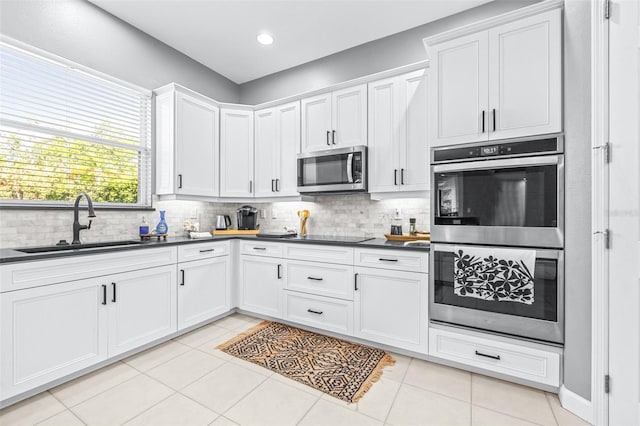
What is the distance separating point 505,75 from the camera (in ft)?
6.67

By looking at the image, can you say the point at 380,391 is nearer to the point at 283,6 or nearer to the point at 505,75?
the point at 505,75

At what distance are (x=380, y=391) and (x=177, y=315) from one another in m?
1.85

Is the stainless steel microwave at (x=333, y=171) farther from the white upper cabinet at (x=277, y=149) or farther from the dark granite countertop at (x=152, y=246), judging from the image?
the dark granite countertop at (x=152, y=246)

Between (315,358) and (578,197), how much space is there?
6.79 ft

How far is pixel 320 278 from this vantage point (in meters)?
2.79

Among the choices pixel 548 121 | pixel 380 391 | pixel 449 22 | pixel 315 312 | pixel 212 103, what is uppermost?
pixel 449 22

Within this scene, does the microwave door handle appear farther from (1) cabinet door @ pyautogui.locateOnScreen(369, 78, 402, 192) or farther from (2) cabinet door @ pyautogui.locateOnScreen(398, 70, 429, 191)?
(2) cabinet door @ pyautogui.locateOnScreen(398, 70, 429, 191)

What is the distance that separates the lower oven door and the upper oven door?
108 millimetres

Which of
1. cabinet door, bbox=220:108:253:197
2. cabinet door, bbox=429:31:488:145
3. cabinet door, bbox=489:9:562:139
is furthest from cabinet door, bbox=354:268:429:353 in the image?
cabinet door, bbox=220:108:253:197

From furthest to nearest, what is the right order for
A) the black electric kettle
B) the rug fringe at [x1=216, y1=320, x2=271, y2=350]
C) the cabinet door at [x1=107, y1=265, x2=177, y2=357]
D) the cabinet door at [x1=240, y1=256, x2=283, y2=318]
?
the black electric kettle → the cabinet door at [x1=240, y1=256, x2=283, y2=318] → the rug fringe at [x1=216, y1=320, x2=271, y2=350] → the cabinet door at [x1=107, y1=265, x2=177, y2=357]

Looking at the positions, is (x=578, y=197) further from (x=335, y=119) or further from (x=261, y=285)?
(x=261, y=285)

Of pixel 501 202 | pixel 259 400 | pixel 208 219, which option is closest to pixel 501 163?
pixel 501 202

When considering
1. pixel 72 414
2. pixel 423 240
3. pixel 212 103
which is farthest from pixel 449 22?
pixel 72 414

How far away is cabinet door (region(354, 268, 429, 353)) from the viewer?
2312mm
